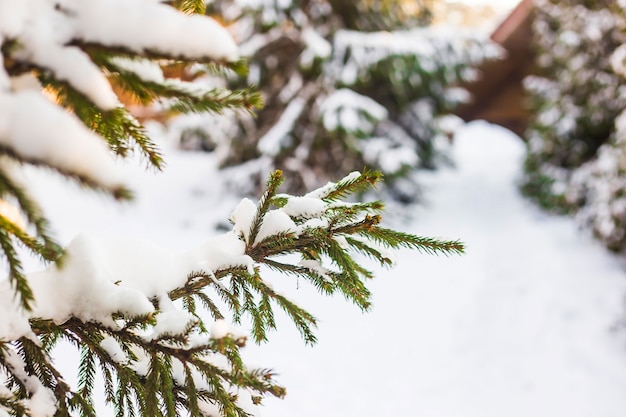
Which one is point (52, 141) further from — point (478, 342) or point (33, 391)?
point (478, 342)

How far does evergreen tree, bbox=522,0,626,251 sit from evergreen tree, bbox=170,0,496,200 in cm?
136

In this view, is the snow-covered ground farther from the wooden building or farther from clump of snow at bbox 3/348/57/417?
the wooden building

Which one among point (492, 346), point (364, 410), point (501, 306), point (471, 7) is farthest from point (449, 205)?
point (471, 7)

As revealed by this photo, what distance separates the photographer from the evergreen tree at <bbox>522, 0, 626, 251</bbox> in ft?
18.2

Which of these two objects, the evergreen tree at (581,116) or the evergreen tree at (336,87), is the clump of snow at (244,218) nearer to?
the evergreen tree at (336,87)

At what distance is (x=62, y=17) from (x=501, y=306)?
4868 millimetres

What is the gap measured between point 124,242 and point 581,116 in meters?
7.13

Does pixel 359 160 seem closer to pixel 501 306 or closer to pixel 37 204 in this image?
pixel 501 306

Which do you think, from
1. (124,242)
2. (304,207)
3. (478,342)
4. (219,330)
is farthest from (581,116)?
(219,330)

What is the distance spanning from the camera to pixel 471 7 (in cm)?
2014

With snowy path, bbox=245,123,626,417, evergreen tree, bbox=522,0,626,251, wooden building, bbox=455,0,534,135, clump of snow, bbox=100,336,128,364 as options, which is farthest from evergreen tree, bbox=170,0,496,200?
clump of snow, bbox=100,336,128,364

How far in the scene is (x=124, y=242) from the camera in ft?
4.37

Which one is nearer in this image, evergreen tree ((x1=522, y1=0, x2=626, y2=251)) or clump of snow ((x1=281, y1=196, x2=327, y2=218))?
clump of snow ((x1=281, y1=196, x2=327, y2=218))

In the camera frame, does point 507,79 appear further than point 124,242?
Yes
